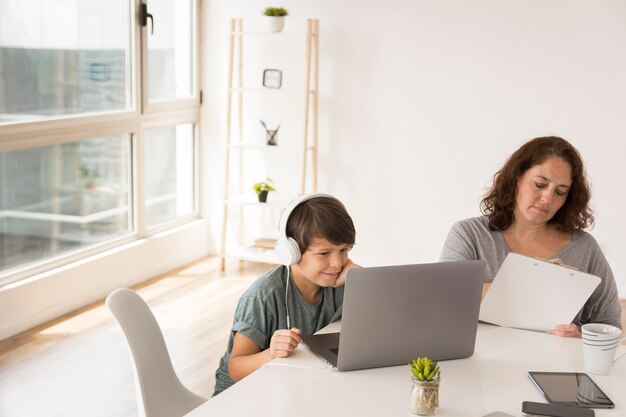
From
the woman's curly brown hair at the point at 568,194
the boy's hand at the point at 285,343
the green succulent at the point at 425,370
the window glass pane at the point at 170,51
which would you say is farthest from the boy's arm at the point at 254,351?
the window glass pane at the point at 170,51

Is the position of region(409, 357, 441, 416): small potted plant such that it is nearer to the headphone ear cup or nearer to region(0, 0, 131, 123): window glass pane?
the headphone ear cup

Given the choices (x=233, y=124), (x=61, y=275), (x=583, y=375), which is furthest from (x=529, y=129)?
(x=583, y=375)

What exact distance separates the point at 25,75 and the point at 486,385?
319cm

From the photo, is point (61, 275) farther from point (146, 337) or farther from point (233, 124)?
point (146, 337)

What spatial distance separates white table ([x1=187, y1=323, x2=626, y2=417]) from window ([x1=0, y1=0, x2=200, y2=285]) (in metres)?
2.71

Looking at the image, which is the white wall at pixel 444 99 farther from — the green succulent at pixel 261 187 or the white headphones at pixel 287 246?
the white headphones at pixel 287 246

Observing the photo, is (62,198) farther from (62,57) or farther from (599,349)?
(599,349)

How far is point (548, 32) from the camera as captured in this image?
16.4 feet

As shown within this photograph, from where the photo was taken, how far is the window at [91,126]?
4.21 meters

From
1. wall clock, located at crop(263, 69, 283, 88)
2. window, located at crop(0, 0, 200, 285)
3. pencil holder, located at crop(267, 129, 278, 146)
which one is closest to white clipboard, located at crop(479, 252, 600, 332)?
window, located at crop(0, 0, 200, 285)

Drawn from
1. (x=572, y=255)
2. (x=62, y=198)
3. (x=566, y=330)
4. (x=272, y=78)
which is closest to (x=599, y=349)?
(x=566, y=330)

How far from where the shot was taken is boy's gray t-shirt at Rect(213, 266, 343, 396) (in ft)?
7.12

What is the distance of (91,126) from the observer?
4.73 m

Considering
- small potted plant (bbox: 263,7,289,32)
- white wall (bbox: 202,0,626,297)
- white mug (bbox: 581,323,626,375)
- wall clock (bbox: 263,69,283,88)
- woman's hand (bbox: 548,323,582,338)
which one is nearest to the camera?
white mug (bbox: 581,323,626,375)
